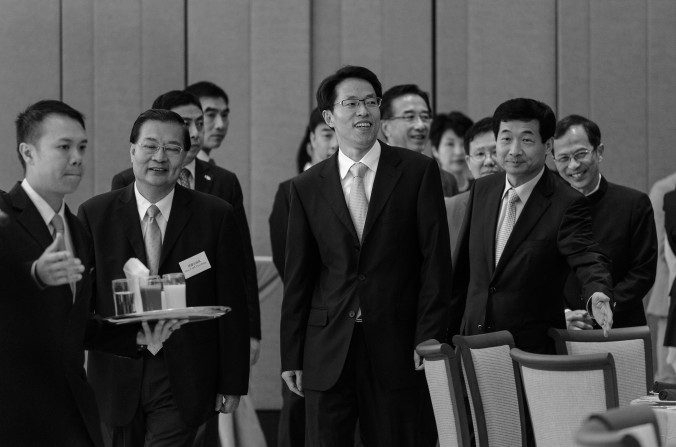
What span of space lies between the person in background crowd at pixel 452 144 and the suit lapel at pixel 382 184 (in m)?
2.53

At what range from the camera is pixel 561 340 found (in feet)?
13.5

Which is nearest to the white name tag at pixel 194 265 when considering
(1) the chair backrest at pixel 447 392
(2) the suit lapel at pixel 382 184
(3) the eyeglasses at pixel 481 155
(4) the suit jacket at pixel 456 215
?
(2) the suit lapel at pixel 382 184

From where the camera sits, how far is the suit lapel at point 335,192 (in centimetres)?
400

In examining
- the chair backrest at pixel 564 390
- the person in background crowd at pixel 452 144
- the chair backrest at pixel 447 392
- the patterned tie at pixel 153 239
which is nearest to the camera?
the chair backrest at pixel 564 390

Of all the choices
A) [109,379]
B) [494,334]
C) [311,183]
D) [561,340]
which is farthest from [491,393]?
[109,379]

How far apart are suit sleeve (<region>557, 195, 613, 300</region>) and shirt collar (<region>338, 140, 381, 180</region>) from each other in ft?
2.35

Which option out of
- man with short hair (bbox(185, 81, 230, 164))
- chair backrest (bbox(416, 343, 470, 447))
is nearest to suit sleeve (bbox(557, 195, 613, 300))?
chair backrest (bbox(416, 343, 470, 447))

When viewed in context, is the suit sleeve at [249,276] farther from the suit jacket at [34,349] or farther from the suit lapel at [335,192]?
the suit jacket at [34,349]

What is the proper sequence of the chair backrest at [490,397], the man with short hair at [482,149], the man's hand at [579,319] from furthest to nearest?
the man with short hair at [482,149] → the man's hand at [579,319] → the chair backrest at [490,397]

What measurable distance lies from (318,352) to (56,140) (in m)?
1.18

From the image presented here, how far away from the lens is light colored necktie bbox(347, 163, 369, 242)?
159 inches

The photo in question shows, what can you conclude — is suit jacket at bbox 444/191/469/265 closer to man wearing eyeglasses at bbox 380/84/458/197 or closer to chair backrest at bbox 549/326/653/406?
man wearing eyeglasses at bbox 380/84/458/197

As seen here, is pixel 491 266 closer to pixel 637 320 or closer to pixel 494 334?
pixel 494 334

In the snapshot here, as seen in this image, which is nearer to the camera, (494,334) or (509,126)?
(494,334)
